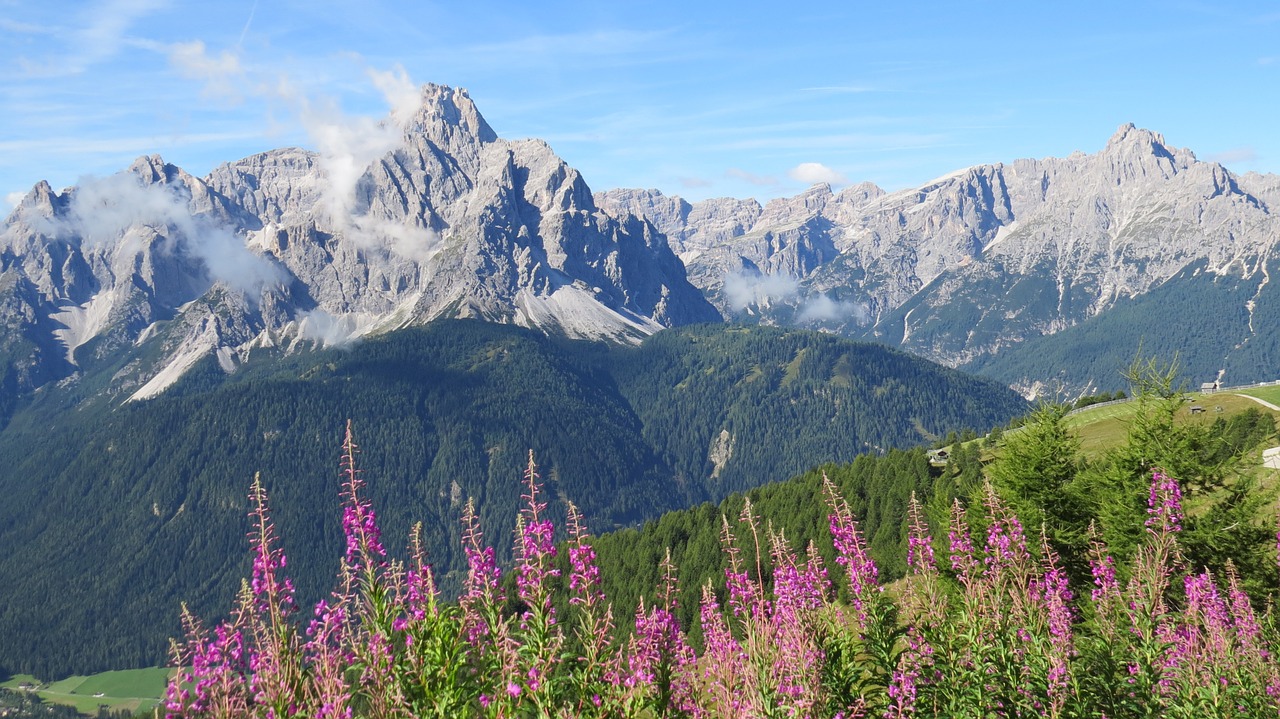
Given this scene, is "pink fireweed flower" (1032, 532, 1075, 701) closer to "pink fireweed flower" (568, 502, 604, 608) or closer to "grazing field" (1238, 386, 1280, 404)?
"pink fireweed flower" (568, 502, 604, 608)

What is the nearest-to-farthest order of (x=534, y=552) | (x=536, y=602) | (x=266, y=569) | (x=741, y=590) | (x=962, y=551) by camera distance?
(x=266, y=569), (x=536, y=602), (x=534, y=552), (x=741, y=590), (x=962, y=551)

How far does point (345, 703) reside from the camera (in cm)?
1258

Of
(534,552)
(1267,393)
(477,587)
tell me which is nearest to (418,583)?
(477,587)

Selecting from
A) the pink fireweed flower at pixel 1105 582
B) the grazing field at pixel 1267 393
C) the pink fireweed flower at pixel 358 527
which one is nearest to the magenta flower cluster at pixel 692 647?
the pink fireweed flower at pixel 358 527

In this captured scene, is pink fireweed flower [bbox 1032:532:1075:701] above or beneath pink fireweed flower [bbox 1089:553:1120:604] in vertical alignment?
above

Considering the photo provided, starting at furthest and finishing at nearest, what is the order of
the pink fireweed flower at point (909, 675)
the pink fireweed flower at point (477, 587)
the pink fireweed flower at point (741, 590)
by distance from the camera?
the pink fireweed flower at point (741, 590)
the pink fireweed flower at point (909, 675)
the pink fireweed flower at point (477, 587)

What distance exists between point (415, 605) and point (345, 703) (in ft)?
5.55

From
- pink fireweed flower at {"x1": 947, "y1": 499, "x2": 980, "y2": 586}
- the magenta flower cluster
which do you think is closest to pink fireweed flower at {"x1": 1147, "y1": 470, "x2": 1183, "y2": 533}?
the magenta flower cluster

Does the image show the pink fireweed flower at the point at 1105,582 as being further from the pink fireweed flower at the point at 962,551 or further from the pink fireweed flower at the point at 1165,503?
the pink fireweed flower at the point at 962,551

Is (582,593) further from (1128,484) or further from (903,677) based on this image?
(1128,484)

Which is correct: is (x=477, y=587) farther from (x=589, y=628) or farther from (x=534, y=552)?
(x=589, y=628)

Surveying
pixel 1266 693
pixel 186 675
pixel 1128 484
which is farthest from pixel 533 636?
pixel 1128 484

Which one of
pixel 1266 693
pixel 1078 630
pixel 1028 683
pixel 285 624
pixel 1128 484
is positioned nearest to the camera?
pixel 285 624

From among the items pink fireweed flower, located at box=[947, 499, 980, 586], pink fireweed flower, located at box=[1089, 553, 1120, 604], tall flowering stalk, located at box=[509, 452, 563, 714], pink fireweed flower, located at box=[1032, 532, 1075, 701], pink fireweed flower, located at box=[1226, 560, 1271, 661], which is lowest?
pink fireweed flower, located at box=[1226, 560, 1271, 661]
